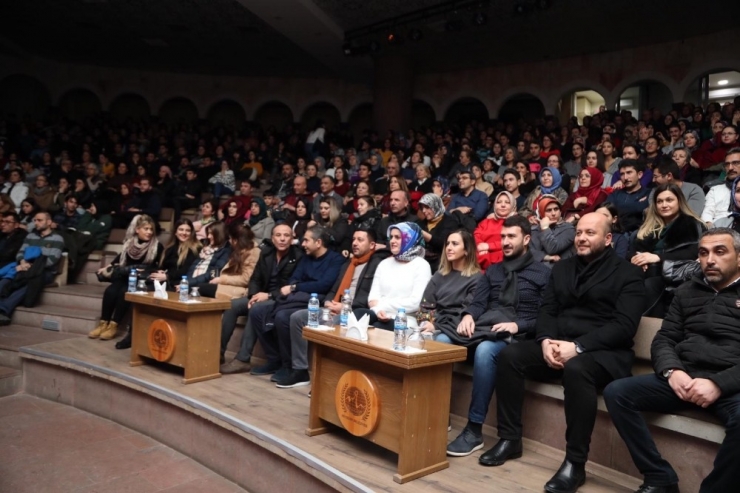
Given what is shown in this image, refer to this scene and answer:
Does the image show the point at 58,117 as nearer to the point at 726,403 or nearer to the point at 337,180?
the point at 337,180

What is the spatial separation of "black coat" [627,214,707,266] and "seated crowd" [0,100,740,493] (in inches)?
0.4

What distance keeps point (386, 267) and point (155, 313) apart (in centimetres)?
166

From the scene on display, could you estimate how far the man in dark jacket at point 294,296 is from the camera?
400 cm

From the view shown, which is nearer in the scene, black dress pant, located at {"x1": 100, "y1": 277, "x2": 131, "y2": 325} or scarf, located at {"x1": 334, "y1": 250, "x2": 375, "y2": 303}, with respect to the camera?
scarf, located at {"x1": 334, "y1": 250, "x2": 375, "y2": 303}

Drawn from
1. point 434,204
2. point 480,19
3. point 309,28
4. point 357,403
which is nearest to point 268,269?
point 434,204

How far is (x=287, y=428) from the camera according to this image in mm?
2953

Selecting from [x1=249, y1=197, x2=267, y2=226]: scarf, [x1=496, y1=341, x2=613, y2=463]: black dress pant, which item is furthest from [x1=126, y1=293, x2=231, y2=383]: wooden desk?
[x1=249, y1=197, x2=267, y2=226]: scarf

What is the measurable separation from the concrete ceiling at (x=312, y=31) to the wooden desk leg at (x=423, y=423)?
260 inches

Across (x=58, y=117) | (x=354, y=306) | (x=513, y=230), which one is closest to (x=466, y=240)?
(x=513, y=230)

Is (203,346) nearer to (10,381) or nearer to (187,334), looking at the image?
(187,334)

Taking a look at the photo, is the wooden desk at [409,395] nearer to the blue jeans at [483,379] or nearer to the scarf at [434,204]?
the blue jeans at [483,379]

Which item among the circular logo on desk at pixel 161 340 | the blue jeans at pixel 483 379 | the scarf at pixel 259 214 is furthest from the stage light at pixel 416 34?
the blue jeans at pixel 483 379

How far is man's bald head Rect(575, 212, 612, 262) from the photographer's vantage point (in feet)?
8.87

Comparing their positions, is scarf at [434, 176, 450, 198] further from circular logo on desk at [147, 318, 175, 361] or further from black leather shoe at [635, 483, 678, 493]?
black leather shoe at [635, 483, 678, 493]
